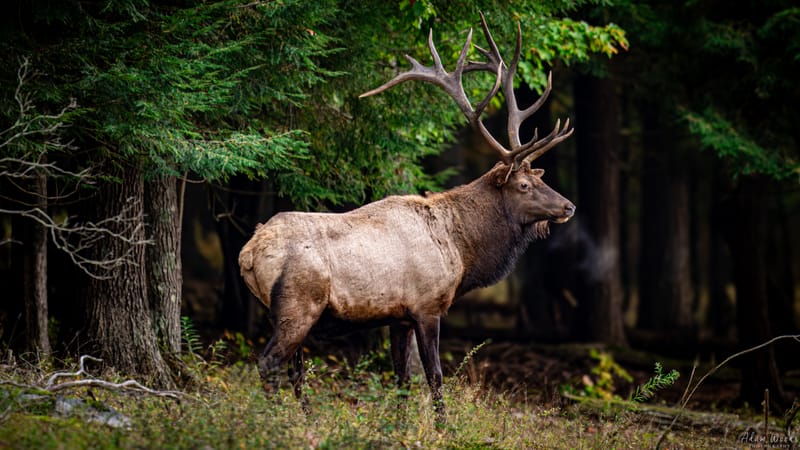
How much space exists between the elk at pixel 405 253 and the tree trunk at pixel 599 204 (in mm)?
7320

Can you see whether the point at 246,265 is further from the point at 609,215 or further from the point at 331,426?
the point at 609,215

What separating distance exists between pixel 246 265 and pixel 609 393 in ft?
24.7

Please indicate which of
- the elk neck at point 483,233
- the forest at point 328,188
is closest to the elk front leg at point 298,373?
the forest at point 328,188

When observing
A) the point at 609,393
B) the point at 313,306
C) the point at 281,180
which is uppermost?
the point at 281,180

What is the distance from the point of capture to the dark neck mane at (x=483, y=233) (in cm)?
813

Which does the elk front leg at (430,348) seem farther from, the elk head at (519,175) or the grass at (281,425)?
the elk head at (519,175)

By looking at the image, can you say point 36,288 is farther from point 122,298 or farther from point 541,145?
point 541,145

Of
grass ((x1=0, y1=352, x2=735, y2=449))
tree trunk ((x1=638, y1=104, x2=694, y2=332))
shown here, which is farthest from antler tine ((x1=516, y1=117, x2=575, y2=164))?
tree trunk ((x1=638, y1=104, x2=694, y2=332))

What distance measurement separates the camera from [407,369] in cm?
792

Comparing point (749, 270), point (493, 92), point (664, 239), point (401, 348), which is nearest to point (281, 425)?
point (401, 348)

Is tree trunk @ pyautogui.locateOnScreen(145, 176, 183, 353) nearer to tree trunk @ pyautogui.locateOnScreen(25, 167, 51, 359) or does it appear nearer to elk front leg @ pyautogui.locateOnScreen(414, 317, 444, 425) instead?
tree trunk @ pyautogui.locateOnScreen(25, 167, 51, 359)

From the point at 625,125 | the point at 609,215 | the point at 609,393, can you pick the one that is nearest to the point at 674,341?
the point at 609,215

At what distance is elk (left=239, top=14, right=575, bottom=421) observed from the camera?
22.5ft

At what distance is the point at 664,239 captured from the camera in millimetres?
20172
